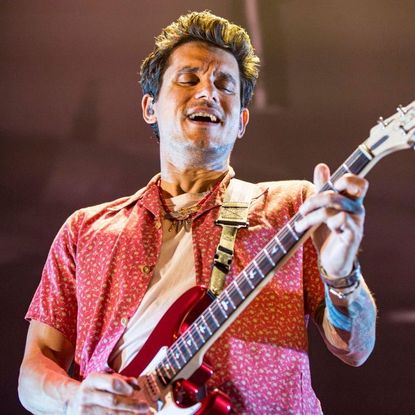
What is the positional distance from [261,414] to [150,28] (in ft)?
6.51

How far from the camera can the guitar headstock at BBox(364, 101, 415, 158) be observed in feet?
4.49

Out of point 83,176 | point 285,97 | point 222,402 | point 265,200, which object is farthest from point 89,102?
point 222,402

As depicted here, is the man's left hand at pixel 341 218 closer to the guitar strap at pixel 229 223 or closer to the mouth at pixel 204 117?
the guitar strap at pixel 229 223

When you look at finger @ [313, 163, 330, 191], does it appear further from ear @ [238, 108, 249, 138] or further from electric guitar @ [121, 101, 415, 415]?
ear @ [238, 108, 249, 138]

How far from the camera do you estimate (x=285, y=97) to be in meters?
2.83

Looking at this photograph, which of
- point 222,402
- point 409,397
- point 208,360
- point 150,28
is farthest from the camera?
point 150,28

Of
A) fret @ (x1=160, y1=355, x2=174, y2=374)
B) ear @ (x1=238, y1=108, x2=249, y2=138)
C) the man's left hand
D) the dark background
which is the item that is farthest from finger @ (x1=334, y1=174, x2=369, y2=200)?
the dark background

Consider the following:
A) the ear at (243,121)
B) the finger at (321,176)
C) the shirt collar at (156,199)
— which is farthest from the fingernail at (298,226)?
the ear at (243,121)

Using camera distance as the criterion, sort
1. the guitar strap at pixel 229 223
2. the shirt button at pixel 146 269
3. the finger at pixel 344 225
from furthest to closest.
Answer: the shirt button at pixel 146 269
the guitar strap at pixel 229 223
the finger at pixel 344 225

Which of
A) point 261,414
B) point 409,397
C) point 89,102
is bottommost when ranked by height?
point 409,397

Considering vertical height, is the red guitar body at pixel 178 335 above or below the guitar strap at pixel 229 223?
below

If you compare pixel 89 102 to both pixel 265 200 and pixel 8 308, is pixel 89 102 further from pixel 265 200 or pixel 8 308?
pixel 265 200

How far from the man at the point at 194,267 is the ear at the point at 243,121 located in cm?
1

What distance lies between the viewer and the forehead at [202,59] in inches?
92.4
